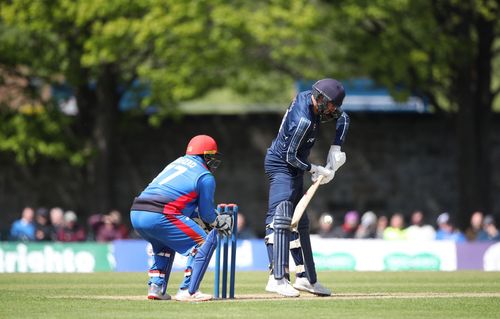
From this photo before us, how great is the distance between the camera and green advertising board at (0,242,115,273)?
25031mm

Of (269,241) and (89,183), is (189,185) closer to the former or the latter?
(269,241)

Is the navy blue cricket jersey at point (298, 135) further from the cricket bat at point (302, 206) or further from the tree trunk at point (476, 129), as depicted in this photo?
the tree trunk at point (476, 129)

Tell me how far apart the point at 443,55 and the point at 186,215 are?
65.0 ft

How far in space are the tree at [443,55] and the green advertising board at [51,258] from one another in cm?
1070

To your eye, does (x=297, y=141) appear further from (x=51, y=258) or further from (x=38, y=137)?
(x=38, y=137)

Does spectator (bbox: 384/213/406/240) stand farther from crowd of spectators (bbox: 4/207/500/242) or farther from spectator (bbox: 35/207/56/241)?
spectator (bbox: 35/207/56/241)

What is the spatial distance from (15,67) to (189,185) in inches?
880

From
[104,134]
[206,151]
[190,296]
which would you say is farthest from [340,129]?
[104,134]

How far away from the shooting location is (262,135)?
36938 millimetres

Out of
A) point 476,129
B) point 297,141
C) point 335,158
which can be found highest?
point 476,129

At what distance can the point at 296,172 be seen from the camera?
13891 mm

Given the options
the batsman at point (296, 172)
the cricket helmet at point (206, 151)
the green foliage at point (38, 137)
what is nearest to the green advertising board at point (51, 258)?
the green foliage at point (38, 137)

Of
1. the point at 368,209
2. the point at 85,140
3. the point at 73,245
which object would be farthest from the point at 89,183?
the point at 73,245

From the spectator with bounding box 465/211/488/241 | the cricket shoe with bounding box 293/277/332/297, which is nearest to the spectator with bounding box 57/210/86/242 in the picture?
the spectator with bounding box 465/211/488/241
